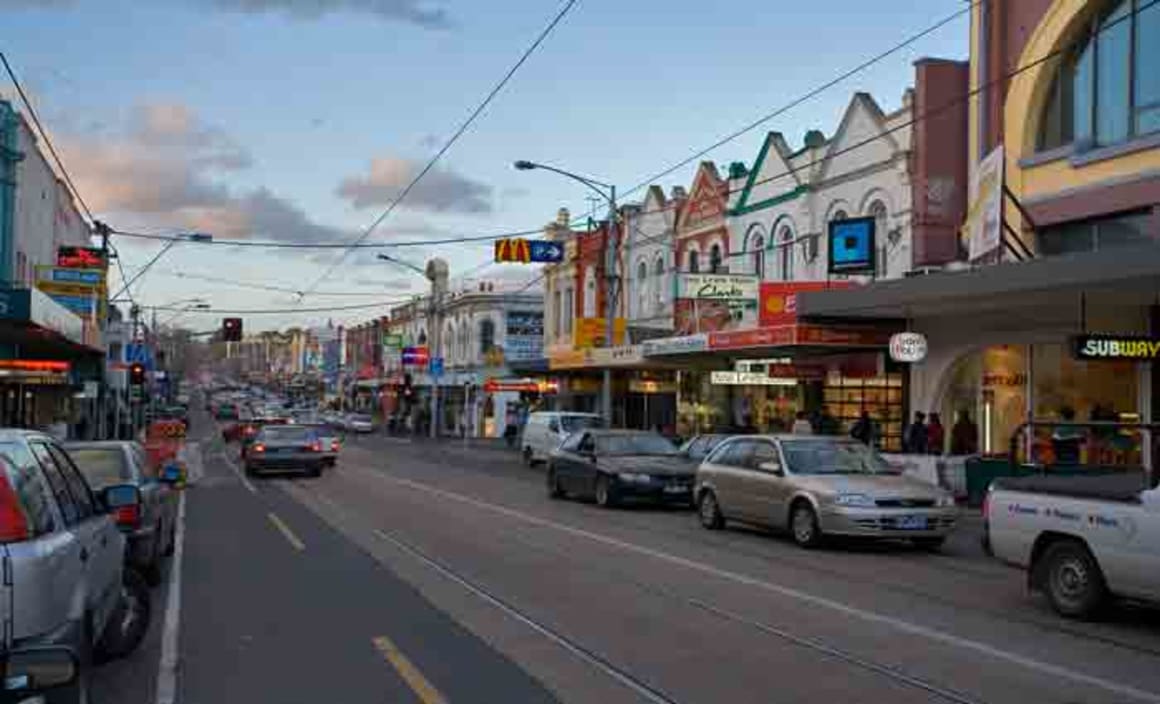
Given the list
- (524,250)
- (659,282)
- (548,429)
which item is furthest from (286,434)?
(659,282)

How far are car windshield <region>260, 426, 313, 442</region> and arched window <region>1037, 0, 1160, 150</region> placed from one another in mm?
18337

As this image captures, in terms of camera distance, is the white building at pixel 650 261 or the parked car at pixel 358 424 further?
the parked car at pixel 358 424

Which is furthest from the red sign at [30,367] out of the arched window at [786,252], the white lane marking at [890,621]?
the arched window at [786,252]

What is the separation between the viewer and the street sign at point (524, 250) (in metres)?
40.9

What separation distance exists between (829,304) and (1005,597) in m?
15.5

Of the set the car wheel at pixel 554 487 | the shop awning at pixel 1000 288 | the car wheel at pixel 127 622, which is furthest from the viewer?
the car wheel at pixel 554 487

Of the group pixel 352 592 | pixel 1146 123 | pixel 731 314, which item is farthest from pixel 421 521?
pixel 731 314

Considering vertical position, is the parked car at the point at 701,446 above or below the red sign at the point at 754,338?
below

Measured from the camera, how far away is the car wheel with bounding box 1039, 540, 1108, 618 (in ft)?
33.5

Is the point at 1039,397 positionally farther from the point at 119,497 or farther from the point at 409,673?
the point at 119,497

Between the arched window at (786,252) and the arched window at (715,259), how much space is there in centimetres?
399

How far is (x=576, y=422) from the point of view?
37125 millimetres

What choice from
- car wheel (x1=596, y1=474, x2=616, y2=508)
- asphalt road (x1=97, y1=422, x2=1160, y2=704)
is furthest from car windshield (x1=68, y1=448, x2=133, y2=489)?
car wheel (x1=596, y1=474, x2=616, y2=508)

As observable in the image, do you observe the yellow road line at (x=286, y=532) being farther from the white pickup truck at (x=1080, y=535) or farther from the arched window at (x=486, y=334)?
the arched window at (x=486, y=334)
